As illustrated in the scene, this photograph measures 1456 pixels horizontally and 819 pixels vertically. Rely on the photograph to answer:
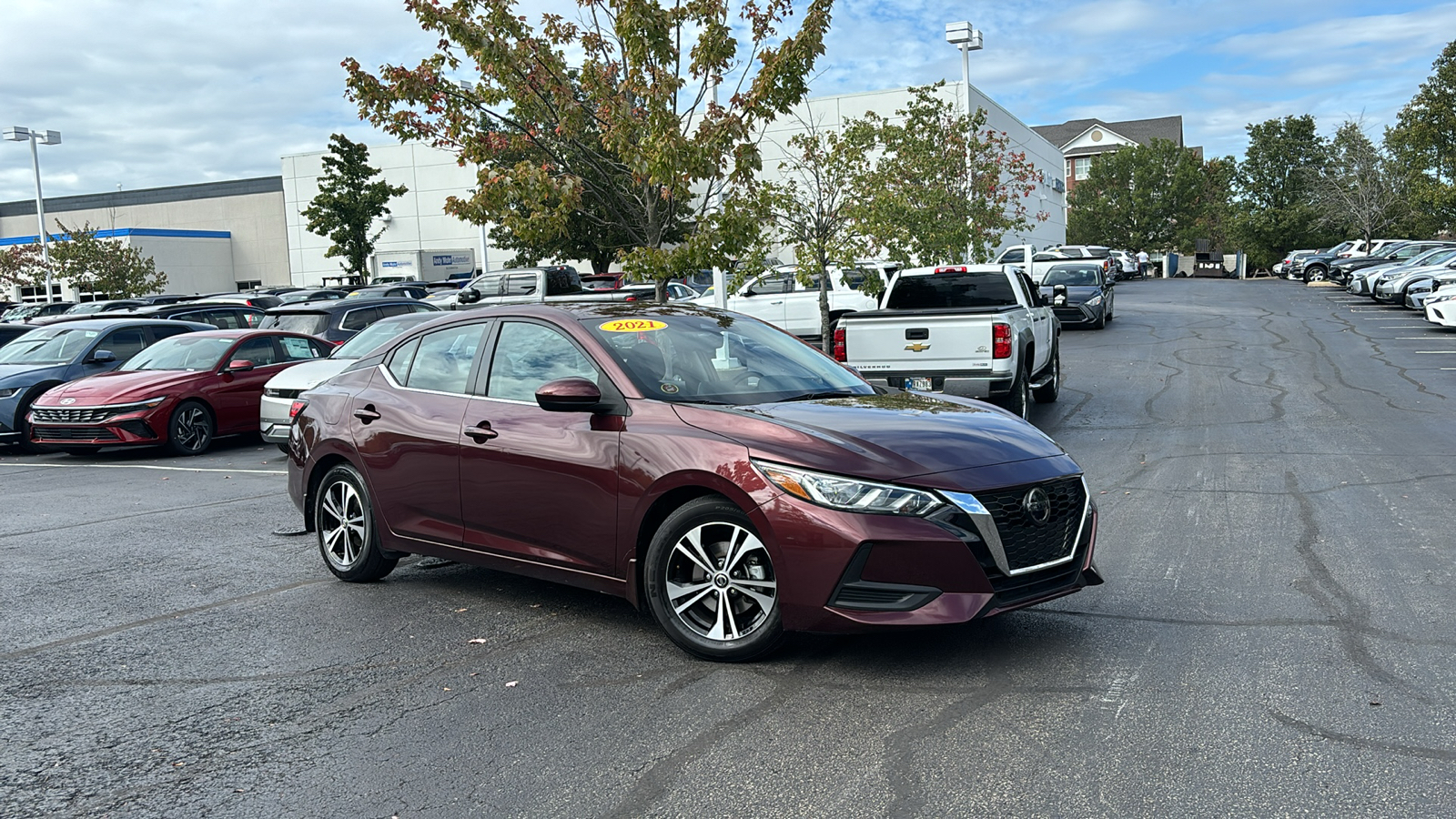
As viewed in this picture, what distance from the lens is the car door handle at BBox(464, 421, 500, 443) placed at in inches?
232

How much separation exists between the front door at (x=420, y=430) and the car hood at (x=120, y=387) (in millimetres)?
8896

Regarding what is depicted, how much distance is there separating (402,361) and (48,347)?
12.1m

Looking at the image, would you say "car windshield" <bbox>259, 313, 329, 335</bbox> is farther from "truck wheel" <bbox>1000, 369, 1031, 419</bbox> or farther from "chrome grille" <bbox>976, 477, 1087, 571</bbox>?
"chrome grille" <bbox>976, 477, 1087, 571</bbox>

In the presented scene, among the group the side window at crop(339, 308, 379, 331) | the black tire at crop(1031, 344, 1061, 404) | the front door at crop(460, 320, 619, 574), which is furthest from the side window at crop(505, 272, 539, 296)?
the front door at crop(460, 320, 619, 574)

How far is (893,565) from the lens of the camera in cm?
462

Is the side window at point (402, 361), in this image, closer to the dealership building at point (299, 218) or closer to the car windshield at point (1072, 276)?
the car windshield at point (1072, 276)

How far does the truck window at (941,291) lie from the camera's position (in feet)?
47.2

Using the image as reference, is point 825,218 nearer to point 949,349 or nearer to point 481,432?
point 949,349

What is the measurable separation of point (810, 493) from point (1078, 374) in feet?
51.9

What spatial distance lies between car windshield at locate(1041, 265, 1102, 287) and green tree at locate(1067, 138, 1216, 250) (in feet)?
192

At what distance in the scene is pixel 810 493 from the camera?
4.73 meters

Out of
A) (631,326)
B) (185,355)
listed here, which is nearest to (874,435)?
(631,326)

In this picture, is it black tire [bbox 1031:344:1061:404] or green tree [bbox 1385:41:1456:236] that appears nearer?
black tire [bbox 1031:344:1061:404]

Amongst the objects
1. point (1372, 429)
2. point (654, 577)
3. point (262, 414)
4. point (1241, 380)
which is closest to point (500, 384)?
point (654, 577)
